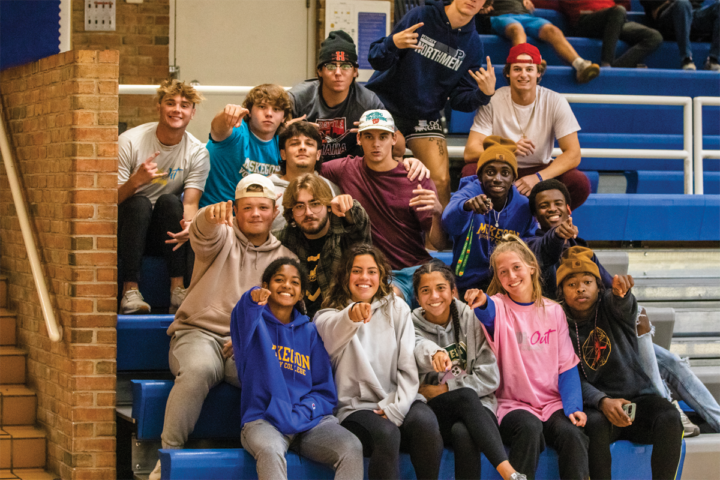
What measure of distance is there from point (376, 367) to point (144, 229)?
127cm

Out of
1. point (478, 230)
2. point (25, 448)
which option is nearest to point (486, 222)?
point (478, 230)

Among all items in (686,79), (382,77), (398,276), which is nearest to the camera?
(398,276)

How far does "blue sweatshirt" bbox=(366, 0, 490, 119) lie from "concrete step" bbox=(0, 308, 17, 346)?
7.46 ft

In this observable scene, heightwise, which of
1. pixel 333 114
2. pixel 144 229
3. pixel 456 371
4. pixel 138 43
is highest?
pixel 138 43

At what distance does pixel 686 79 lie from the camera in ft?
20.0

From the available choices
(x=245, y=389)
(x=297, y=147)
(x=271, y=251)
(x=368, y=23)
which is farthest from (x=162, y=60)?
(x=245, y=389)

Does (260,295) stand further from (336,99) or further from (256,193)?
(336,99)

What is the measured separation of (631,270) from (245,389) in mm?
2594

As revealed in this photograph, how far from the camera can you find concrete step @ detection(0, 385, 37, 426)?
359 centimetres

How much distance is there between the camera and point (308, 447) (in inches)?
112

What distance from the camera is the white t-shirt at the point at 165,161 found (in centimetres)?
370

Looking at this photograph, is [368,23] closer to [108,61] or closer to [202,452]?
[108,61]

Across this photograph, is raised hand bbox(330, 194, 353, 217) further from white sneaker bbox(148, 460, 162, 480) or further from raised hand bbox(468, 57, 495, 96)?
raised hand bbox(468, 57, 495, 96)

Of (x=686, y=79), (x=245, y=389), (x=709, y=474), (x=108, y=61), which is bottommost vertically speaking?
(x=709, y=474)
